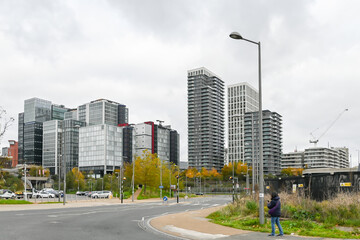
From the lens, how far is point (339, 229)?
15047 mm

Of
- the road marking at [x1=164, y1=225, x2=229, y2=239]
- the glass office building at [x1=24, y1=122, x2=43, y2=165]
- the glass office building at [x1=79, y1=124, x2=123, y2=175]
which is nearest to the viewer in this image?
the road marking at [x1=164, y1=225, x2=229, y2=239]

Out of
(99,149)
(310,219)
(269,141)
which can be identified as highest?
(269,141)

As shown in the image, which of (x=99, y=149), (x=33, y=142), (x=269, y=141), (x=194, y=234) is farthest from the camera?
(x=269, y=141)

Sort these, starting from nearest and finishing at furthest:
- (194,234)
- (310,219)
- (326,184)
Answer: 1. (194,234)
2. (310,219)
3. (326,184)

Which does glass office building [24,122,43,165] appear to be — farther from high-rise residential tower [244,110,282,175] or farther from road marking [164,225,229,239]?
road marking [164,225,229,239]

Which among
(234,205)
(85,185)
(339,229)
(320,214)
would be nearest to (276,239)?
(339,229)

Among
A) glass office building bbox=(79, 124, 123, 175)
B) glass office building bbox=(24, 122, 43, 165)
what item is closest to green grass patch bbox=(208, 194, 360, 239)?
glass office building bbox=(79, 124, 123, 175)

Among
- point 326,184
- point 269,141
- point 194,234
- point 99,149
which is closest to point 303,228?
point 194,234

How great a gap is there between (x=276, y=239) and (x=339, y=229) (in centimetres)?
356

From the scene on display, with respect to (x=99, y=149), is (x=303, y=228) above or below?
below

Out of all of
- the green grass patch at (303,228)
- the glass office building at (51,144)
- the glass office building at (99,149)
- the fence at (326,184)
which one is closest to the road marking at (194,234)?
the green grass patch at (303,228)

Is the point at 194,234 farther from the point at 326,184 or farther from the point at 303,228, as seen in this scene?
the point at 326,184

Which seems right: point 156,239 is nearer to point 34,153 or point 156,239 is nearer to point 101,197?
point 101,197

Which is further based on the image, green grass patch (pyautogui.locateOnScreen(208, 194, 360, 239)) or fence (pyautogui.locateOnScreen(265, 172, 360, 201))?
fence (pyautogui.locateOnScreen(265, 172, 360, 201))
